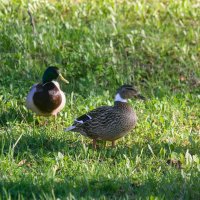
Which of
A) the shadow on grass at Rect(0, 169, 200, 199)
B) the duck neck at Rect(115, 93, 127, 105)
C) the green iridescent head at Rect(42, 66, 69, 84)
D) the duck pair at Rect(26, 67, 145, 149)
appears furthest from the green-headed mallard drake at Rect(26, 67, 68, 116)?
the shadow on grass at Rect(0, 169, 200, 199)

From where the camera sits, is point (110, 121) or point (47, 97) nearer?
point (110, 121)

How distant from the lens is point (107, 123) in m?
7.61

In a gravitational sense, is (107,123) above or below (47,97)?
below

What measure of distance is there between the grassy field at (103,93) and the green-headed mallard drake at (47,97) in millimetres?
153

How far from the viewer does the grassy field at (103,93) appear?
625cm

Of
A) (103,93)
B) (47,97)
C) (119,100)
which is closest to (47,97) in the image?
(47,97)

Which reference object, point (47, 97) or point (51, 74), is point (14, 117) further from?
point (51, 74)

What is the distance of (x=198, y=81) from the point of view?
10172 mm

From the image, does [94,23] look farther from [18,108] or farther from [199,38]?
[18,108]

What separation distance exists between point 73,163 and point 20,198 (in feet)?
3.55

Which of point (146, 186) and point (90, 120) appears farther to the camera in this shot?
point (90, 120)

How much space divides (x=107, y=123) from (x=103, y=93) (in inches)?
76.4

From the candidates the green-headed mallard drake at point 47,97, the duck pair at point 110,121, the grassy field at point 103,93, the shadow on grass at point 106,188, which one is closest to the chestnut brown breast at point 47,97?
the green-headed mallard drake at point 47,97

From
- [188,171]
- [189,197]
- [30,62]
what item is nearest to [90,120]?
[188,171]
